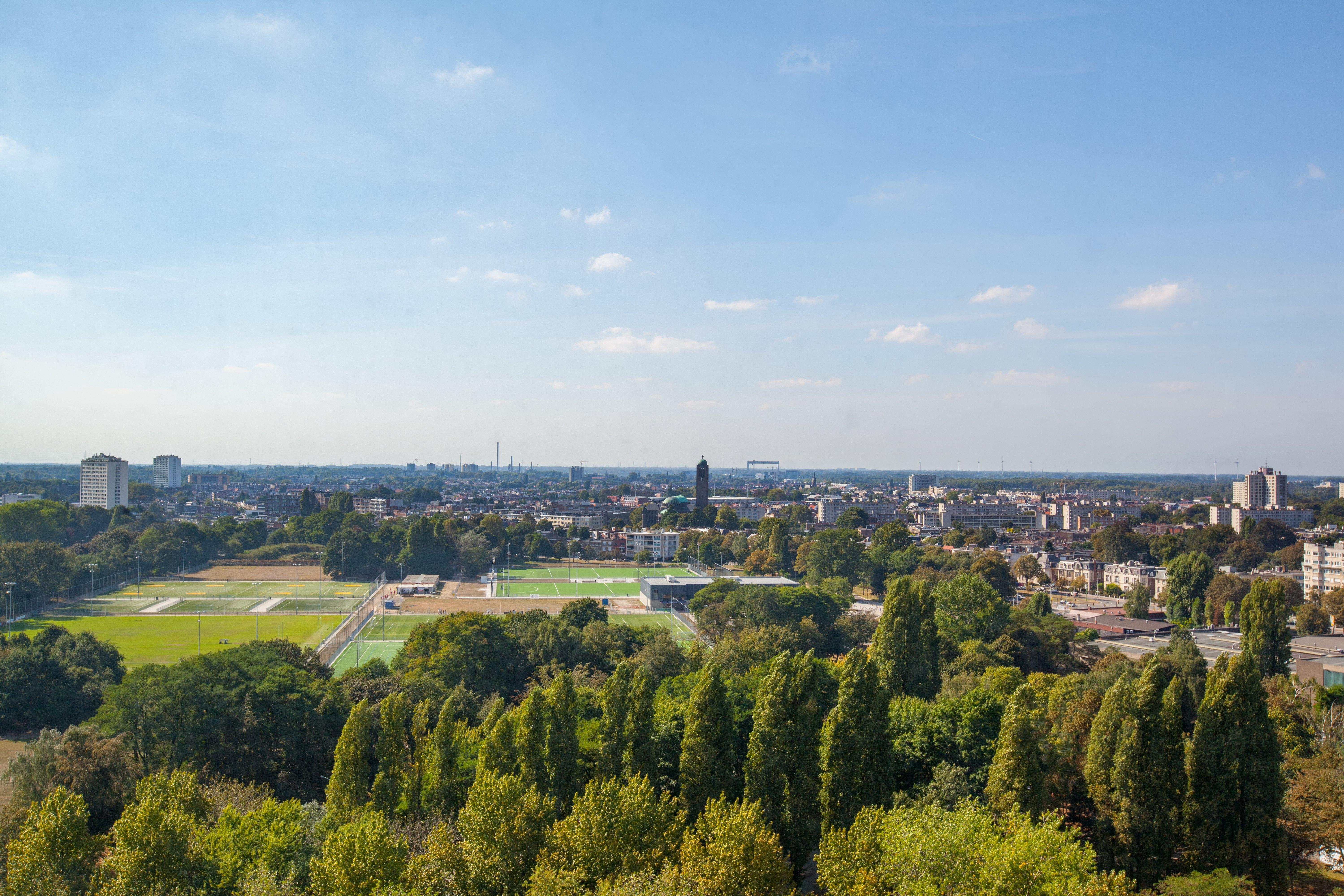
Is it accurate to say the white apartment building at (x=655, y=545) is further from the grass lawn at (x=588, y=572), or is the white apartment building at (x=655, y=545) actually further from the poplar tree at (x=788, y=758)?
the poplar tree at (x=788, y=758)

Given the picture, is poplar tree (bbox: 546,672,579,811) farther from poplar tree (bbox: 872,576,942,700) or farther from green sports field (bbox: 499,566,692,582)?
green sports field (bbox: 499,566,692,582)

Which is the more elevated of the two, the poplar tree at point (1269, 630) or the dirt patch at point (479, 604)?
the poplar tree at point (1269, 630)

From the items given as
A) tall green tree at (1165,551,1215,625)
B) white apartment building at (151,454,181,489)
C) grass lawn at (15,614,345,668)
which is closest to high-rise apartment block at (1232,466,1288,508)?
tall green tree at (1165,551,1215,625)

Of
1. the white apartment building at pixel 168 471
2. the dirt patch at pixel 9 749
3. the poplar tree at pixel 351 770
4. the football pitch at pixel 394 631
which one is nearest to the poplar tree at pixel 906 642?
the football pitch at pixel 394 631

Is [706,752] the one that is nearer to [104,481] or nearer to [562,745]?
[562,745]

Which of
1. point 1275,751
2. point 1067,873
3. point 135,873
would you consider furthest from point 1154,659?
point 135,873

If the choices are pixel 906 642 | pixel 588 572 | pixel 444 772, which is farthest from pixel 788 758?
pixel 588 572

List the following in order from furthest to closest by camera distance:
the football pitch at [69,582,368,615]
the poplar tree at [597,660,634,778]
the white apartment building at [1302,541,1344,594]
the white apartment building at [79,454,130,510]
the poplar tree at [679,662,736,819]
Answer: the white apartment building at [79,454,130,510] < the white apartment building at [1302,541,1344,594] < the football pitch at [69,582,368,615] < the poplar tree at [597,660,634,778] < the poplar tree at [679,662,736,819]
